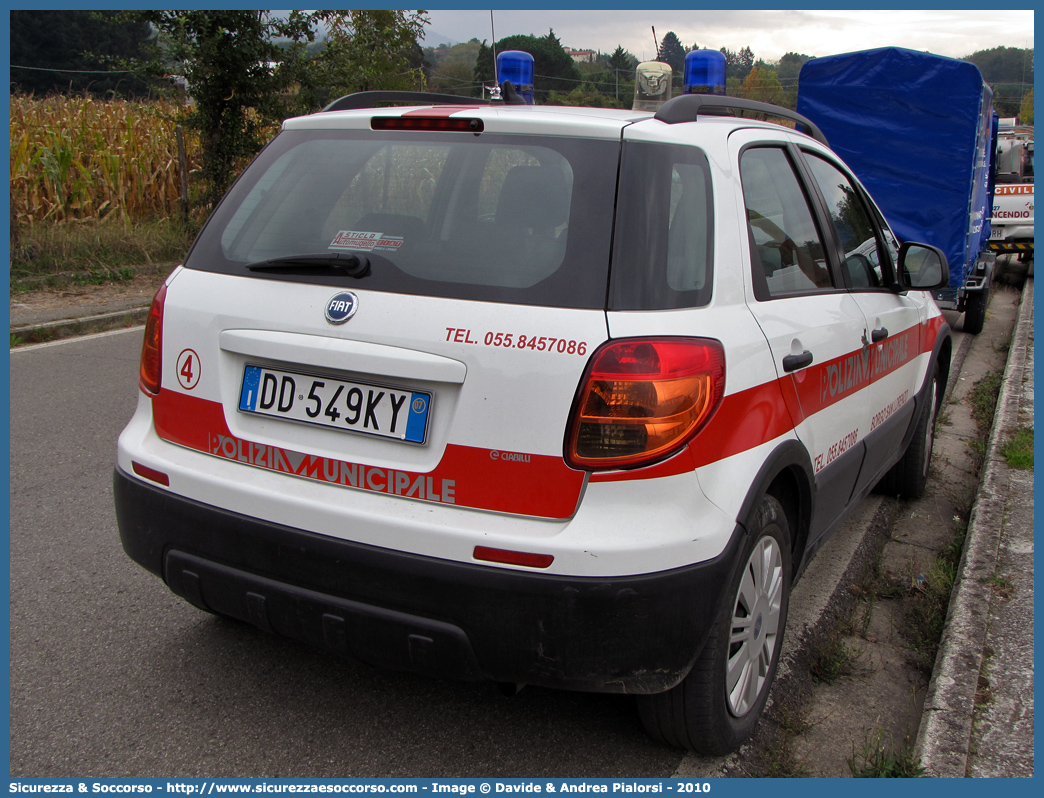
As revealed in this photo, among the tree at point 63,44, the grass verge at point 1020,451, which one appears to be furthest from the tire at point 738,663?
the tree at point 63,44

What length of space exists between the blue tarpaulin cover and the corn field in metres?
8.86

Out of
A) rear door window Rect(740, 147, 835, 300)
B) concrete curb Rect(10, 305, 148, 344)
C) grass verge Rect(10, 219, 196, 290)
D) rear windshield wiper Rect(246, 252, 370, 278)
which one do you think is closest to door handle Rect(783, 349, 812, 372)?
rear door window Rect(740, 147, 835, 300)

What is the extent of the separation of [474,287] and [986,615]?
7.90 ft

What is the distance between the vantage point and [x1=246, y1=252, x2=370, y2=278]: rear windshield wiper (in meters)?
2.43

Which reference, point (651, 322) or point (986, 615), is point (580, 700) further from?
point (986, 615)

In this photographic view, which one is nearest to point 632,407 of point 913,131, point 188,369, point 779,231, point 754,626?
point 754,626

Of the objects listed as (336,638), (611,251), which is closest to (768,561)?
(611,251)

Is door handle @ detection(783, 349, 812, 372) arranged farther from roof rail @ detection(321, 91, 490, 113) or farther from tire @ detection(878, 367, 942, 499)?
tire @ detection(878, 367, 942, 499)

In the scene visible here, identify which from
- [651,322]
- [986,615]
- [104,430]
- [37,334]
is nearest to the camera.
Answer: [651,322]

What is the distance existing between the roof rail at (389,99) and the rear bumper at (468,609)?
1516 millimetres

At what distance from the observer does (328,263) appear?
2461 mm

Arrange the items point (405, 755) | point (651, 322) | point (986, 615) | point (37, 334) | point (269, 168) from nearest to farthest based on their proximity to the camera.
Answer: point (651, 322)
point (405, 755)
point (269, 168)
point (986, 615)
point (37, 334)

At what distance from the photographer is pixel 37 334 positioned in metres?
8.16

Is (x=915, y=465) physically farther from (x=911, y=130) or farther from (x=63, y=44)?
(x=63, y=44)
